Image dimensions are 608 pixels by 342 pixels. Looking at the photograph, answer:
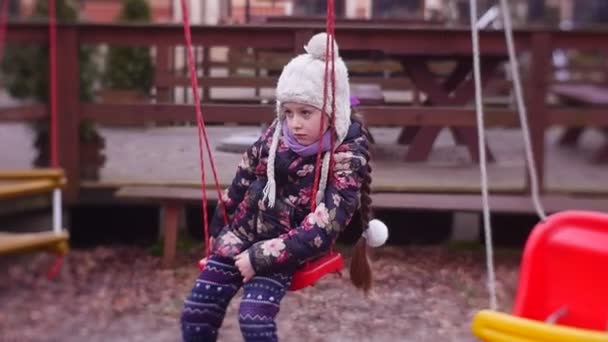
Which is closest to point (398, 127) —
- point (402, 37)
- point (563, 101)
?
point (402, 37)

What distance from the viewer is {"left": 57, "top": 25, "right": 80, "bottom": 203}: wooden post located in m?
6.60

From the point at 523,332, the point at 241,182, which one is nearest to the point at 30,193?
the point at 241,182

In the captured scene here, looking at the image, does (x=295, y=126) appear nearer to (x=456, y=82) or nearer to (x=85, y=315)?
(x=85, y=315)

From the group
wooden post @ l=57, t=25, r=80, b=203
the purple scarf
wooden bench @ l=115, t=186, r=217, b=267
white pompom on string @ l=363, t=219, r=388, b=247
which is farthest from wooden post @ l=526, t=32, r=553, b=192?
the purple scarf

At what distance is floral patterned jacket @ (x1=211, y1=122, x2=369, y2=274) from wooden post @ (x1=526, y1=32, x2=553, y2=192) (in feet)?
9.48

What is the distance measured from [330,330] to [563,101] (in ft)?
20.6

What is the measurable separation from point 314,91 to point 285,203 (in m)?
0.38

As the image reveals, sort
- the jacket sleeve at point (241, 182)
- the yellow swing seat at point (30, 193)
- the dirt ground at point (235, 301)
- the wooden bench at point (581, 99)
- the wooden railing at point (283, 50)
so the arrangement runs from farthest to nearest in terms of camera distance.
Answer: the wooden bench at point (581, 99), the wooden railing at point (283, 50), the yellow swing seat at point (30, 193), the dirt ground at point (235, 301), the jacket sleeve at point (241, 182)

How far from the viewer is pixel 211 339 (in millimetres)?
3932

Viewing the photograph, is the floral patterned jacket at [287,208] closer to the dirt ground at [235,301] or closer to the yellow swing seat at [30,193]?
the dirt ground at [235,301]

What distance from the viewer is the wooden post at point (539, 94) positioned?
656cm

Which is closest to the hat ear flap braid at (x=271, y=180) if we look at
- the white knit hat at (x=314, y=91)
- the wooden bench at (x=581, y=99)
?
the white knit hat at (x=314, y=91)

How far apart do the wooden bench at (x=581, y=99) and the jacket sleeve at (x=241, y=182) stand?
13.0ft

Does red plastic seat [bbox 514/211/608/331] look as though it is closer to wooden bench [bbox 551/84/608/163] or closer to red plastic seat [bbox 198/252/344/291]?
red plastic seat [bbox 198/252/344/291]
